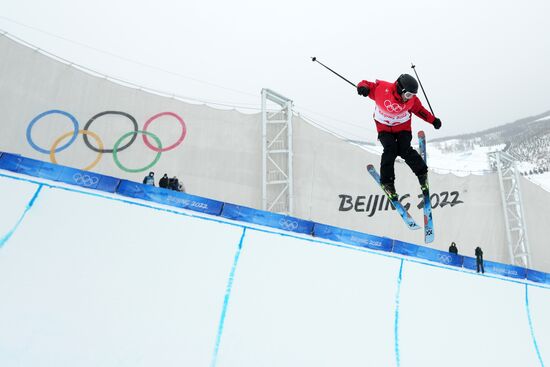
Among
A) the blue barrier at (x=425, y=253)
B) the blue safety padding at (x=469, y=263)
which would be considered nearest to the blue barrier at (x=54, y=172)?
the blue barrier at (x=425, y=253)

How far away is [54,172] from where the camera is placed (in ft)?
13.3

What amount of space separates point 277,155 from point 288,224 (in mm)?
4833

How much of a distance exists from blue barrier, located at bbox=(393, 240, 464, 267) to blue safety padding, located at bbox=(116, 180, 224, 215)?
3451 millimetres

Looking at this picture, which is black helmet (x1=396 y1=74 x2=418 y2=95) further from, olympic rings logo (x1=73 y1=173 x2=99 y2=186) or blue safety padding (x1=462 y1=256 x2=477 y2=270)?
blue safety padding (x1=462 y1=256 x2=477 y2=270)

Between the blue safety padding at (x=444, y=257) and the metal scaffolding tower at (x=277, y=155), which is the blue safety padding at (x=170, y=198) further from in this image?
the blue safety padding at (x=444, y=257)

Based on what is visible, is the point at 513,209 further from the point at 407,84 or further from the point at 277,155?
the point at 407,84

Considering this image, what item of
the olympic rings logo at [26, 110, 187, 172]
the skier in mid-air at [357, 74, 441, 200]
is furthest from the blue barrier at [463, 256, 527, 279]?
the olympic rings logo at [26, 110, 187, 172]

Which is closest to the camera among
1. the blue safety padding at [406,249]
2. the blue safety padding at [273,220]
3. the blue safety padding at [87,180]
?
the blue safety padding at [87,180]

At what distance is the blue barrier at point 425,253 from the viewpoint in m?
6.30

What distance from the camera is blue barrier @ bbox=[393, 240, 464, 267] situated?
→ 6.30m

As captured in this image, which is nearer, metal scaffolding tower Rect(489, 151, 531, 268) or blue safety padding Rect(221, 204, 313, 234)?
blue safety padding Rect(221, 204, 313, 234)

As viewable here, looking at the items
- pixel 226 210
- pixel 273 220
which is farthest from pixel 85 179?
pixel 273 220

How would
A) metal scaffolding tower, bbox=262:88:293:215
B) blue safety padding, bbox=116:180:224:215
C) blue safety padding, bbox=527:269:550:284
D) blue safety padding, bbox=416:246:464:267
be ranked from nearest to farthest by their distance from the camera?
blue safety padding, bbox=116:180:224:215, blue safety padding, bbox=416:246:464:267, blue safety padding, bbox=527:269:550:284, metal scaffolding tower, bbox=262:88:293:215

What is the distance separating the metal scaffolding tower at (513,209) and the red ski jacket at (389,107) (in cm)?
1088
